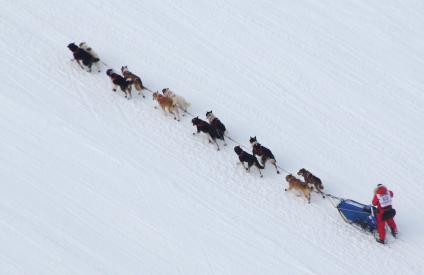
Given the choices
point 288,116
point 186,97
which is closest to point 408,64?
point 288,116

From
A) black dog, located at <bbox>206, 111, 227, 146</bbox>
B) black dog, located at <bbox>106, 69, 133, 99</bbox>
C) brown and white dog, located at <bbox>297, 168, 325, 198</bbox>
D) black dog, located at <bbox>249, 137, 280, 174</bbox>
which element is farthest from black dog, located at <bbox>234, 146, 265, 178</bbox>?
black dog, located at <bbox>106, 69, 133, 99</bbox>

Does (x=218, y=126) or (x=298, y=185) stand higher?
(x=218, y=126)

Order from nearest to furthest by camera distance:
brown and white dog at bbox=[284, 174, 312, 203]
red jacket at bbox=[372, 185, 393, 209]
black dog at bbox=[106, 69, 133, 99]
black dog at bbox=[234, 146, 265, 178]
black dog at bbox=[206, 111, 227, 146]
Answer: red jacket at bbox=[372, 185, 393, 209], brown and white dog at bbox=[284, 174, 312, 203], black dog at bbox=[234, 146, 265, 178], black dog at bbox=[206, 111, 227, 146], black dog at bbox=[106, 69, 133, 99]

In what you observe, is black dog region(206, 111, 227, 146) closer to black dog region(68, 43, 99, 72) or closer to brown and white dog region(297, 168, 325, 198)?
brown and white dog region(297, 168, 325, 198)

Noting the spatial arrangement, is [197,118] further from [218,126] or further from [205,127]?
[218,126]

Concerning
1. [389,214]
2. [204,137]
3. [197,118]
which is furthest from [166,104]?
[389,214]

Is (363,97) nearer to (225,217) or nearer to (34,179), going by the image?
(225,217)
